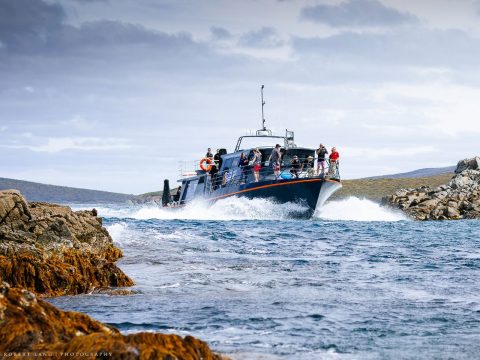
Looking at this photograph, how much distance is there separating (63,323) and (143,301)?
468cm

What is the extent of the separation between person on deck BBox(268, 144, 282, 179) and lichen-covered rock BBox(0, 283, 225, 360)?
99.2 ft

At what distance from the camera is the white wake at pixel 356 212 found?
142 feet

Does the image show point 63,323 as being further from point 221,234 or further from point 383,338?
point 221,234

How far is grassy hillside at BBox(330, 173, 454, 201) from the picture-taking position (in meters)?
91.2

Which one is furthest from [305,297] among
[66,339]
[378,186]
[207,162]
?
[378,186]

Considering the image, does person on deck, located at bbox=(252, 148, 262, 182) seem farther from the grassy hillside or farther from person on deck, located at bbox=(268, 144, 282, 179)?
the grassy hillside

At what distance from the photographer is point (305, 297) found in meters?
11.1

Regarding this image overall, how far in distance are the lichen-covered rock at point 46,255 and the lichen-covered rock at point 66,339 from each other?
5.33m

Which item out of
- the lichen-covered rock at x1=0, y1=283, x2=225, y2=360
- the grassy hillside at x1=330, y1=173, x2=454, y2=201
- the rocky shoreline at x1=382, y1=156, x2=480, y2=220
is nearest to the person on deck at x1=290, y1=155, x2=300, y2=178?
the rocky shoreline at x1=382, y1=156, x2=480, y2=220

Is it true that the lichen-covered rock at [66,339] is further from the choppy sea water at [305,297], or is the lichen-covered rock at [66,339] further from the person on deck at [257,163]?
the person on deck at [257,163]

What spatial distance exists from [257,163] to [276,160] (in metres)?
1.14

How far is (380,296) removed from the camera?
1127 centimetres

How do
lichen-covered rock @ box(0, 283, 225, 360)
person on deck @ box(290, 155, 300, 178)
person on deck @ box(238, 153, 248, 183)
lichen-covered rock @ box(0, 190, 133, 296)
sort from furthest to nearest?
person on deck @ box(238, 153, 248, 183) < person on deck @ box(290, 155, 300, 178) < lichen-covered rock @ box(0, 190, 133, 296) < lichen-covered rock @ box(0, 283, 225, 360)

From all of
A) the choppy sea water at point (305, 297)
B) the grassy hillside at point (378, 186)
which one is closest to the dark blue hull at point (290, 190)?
the choppy sea water at point (305, 297)
